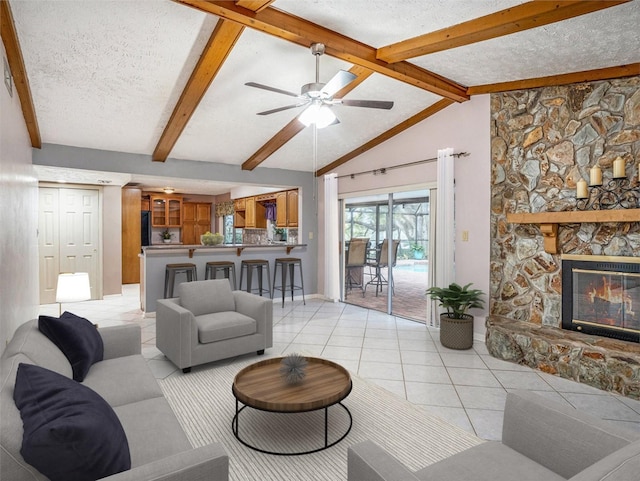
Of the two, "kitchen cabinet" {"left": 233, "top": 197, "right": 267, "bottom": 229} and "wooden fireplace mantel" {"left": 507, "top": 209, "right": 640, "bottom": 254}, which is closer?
"wooden fireplace mantel" {"left": 507, "top": 209, "right": 640, "bottom": 254}

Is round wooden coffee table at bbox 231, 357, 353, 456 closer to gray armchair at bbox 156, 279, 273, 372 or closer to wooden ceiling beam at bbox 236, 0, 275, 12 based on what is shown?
gray armchair at bbox 156, 279, 273, 372

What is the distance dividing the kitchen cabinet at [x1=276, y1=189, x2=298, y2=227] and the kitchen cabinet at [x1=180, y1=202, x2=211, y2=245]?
363 centimetres

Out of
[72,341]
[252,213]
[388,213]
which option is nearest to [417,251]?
[388,213]

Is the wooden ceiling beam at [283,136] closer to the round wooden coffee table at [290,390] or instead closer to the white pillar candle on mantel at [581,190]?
the white pillar candle on mantel at [581,190]

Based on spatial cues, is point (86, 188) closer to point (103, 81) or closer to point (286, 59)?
point (103, 81)

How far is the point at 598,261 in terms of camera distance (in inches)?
141

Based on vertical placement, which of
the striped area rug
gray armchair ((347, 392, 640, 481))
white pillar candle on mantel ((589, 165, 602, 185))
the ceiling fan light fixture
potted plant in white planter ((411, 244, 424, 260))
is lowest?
the striped area rug

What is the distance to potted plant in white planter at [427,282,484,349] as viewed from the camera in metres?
4.25

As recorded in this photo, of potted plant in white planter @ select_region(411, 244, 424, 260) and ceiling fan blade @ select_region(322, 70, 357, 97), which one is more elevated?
ceiling fan blade @ select_region(322, 70, 357, 97)

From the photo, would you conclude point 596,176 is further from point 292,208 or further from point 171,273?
point 171,273

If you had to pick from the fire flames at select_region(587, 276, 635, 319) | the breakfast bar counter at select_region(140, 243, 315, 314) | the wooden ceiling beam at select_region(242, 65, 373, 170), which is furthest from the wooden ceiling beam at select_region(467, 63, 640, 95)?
the breakfast bar counter at select_region(140, 243, 315, 314)

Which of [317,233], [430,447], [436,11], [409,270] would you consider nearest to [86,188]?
[317,233]

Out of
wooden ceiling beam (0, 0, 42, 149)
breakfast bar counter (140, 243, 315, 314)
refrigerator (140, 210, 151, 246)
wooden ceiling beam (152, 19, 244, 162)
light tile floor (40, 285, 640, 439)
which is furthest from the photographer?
refrigerator (140, 210, 151, 246)

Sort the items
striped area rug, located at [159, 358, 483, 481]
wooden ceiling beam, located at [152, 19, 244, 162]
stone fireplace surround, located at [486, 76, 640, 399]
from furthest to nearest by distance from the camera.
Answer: stone fireplace surround, located at [486, 76, 640, 399] < wooden ceiling beam, located at [152, 19, 244, 162] < striped area rug, located at [159, 358, 483, 481]
